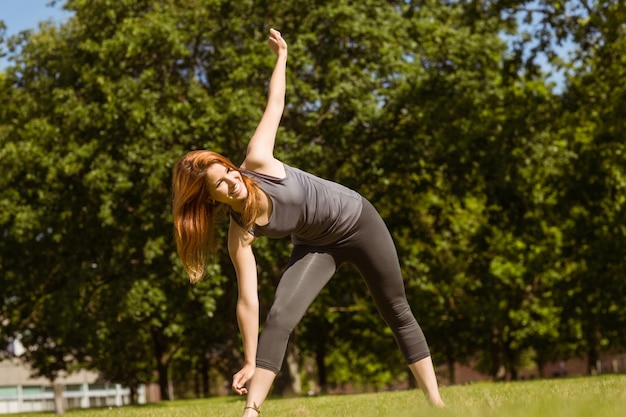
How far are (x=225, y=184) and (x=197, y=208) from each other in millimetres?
257

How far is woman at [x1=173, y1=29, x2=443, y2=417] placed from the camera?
5.06 metres

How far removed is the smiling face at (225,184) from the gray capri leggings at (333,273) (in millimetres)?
706

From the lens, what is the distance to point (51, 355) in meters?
30.6

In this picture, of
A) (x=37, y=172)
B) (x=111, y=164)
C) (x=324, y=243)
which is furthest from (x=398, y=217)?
(x=324, y=243)

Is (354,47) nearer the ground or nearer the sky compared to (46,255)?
nearer the sky

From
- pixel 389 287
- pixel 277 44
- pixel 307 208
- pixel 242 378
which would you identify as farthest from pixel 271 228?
pixel 277 44

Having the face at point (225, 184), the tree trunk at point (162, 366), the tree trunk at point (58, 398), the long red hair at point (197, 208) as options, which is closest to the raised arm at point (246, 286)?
the long red hair at point (197, 208)

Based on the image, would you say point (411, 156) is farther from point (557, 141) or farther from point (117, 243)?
point (117, 243)

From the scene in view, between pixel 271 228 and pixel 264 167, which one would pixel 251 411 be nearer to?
pixel 271 228

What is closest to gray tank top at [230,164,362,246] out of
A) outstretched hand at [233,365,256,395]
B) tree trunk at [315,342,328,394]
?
outstretched hand at [233,365,256,395]

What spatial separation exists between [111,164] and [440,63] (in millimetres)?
8879

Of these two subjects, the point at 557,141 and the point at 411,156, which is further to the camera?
the point at 557,141

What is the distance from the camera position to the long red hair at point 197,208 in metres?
5.02

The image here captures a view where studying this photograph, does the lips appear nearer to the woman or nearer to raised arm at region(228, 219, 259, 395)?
the woman
